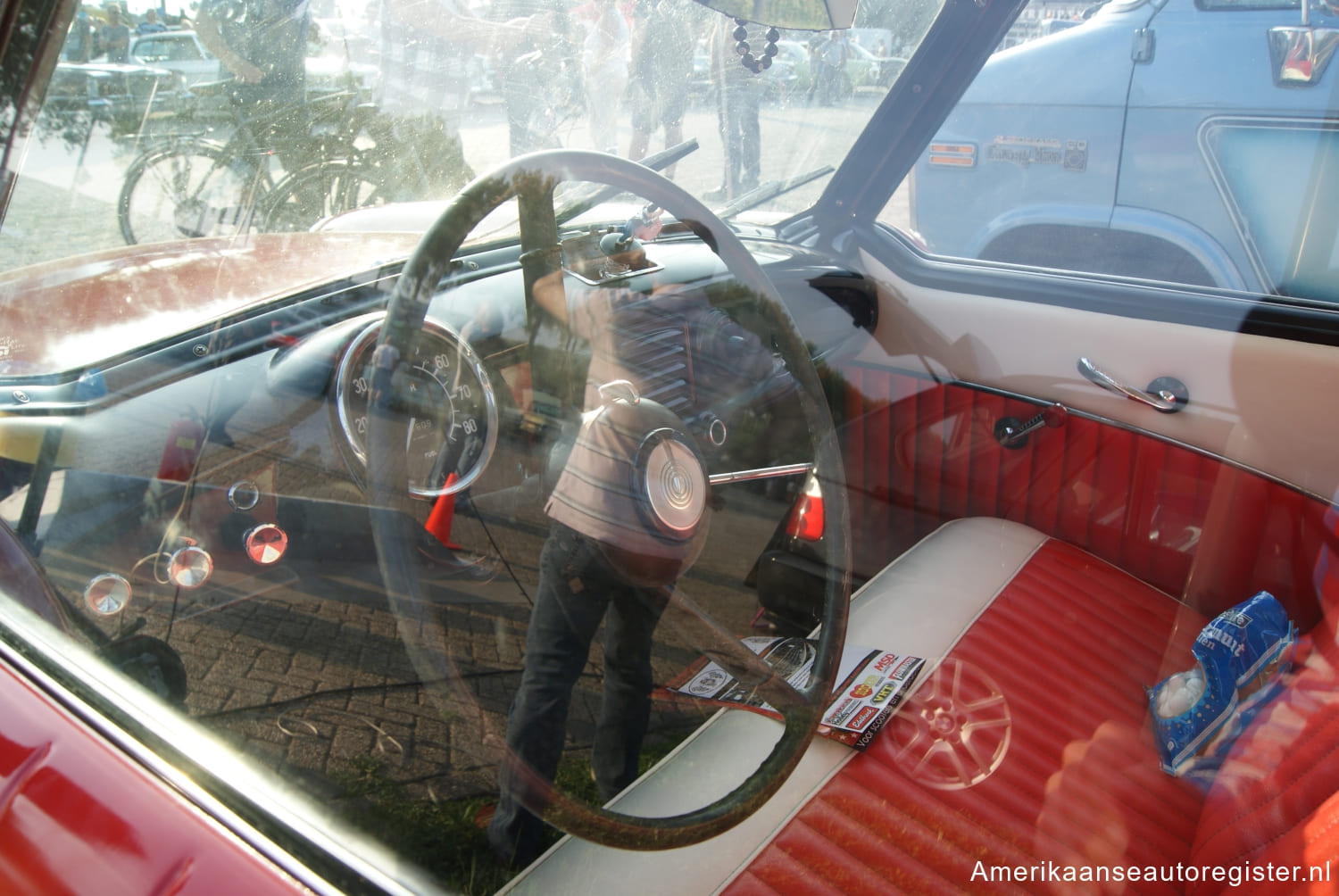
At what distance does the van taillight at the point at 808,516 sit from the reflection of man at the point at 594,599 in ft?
1.05

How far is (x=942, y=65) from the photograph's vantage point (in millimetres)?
1911

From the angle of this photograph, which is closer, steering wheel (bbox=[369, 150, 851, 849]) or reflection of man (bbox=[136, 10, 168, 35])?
steering wheel (bbox=[369, 150, 851, 849])

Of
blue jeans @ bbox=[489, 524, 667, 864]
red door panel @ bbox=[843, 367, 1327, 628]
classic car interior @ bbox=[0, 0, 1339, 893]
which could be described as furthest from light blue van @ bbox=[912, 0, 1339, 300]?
blue jeans @ bbox=[489, 524, 667, 864]

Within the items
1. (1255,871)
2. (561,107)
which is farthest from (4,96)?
(1255,871)

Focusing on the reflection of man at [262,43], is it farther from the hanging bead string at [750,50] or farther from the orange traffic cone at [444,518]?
the hanging bead string at [750,50]

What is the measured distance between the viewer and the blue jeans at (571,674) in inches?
41.6

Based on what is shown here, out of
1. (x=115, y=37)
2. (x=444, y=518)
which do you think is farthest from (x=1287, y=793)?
(x=115, y=37)

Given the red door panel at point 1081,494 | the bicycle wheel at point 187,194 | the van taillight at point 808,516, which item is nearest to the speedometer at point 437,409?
the bicycle wheel at point 187,194

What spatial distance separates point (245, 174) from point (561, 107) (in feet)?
1.47

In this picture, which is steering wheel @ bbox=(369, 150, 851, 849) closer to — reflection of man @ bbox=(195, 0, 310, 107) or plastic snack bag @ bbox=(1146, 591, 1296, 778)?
reflection of man @ bbox=(195, 0, 310, 107)

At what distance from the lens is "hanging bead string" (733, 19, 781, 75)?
153cm

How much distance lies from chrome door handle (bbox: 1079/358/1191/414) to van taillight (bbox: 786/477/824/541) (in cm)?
80

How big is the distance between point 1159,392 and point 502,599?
4.57 feet

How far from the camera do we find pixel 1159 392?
5.94 feet
